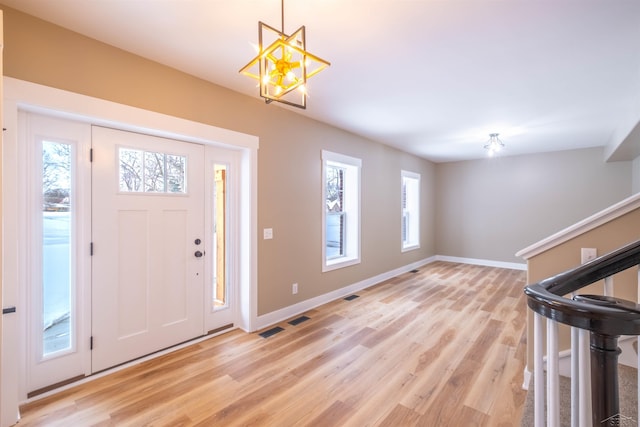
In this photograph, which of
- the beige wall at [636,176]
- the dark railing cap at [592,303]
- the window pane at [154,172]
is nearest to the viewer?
the dark railing cap at [592,303]

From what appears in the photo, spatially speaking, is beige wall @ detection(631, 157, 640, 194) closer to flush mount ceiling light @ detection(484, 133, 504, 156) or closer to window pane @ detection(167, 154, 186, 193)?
flush mount ceiling light @ detection(484, 133, 504, 156)

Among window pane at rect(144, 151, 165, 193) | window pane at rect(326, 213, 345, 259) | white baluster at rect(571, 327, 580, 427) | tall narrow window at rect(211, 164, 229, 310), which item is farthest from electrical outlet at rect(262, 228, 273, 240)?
white baluster at rect(571, 327, 580, 427)

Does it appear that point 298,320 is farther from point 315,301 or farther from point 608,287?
point 608,287

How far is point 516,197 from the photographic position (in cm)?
618

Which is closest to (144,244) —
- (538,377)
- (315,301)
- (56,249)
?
(56,249)

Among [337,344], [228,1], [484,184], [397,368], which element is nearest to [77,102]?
[228,1]

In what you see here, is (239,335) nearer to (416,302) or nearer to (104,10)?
(416,302)

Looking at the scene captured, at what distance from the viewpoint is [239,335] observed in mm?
3047

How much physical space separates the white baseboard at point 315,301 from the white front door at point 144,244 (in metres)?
0.71

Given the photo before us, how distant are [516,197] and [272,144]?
18.5 ft

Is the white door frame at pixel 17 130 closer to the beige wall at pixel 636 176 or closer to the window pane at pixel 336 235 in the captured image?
the window pane at pixel 336 235

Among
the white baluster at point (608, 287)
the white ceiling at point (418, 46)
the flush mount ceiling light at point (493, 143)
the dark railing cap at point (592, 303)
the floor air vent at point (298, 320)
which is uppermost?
the white ceiling at point (418, 46)

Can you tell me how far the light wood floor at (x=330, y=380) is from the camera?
1880 millimetres

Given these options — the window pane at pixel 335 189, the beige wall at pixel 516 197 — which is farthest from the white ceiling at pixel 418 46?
the beige wall at pixel 516 197
